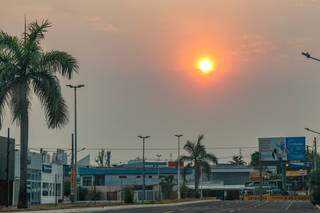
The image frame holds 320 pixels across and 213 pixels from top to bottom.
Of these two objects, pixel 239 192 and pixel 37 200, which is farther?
pixel 239 192

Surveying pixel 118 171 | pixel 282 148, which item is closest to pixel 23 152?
pixel 282 148

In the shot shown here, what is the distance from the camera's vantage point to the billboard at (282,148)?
4040 inches

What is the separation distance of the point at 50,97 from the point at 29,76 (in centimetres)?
173

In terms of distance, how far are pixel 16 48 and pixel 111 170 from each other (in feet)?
368

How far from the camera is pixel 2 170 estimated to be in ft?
205

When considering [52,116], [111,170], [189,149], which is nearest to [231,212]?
[52,116]

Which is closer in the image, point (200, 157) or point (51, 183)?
point (51, 183)

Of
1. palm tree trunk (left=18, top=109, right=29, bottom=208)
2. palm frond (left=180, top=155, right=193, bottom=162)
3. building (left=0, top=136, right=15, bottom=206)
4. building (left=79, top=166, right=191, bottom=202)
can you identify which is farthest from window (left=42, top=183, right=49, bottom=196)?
building (left=79, top=166, right=191, bottom=202)

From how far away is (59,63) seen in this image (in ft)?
131

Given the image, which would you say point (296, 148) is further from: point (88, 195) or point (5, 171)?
point (5, 171)

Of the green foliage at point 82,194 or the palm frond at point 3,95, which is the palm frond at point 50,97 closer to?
the palm frond at point 3,95

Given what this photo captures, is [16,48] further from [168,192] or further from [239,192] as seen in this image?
[239,192]

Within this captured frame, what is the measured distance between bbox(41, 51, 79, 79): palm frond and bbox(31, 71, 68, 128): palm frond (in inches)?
19.5

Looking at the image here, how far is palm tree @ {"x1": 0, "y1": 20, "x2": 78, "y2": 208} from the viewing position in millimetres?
38906
